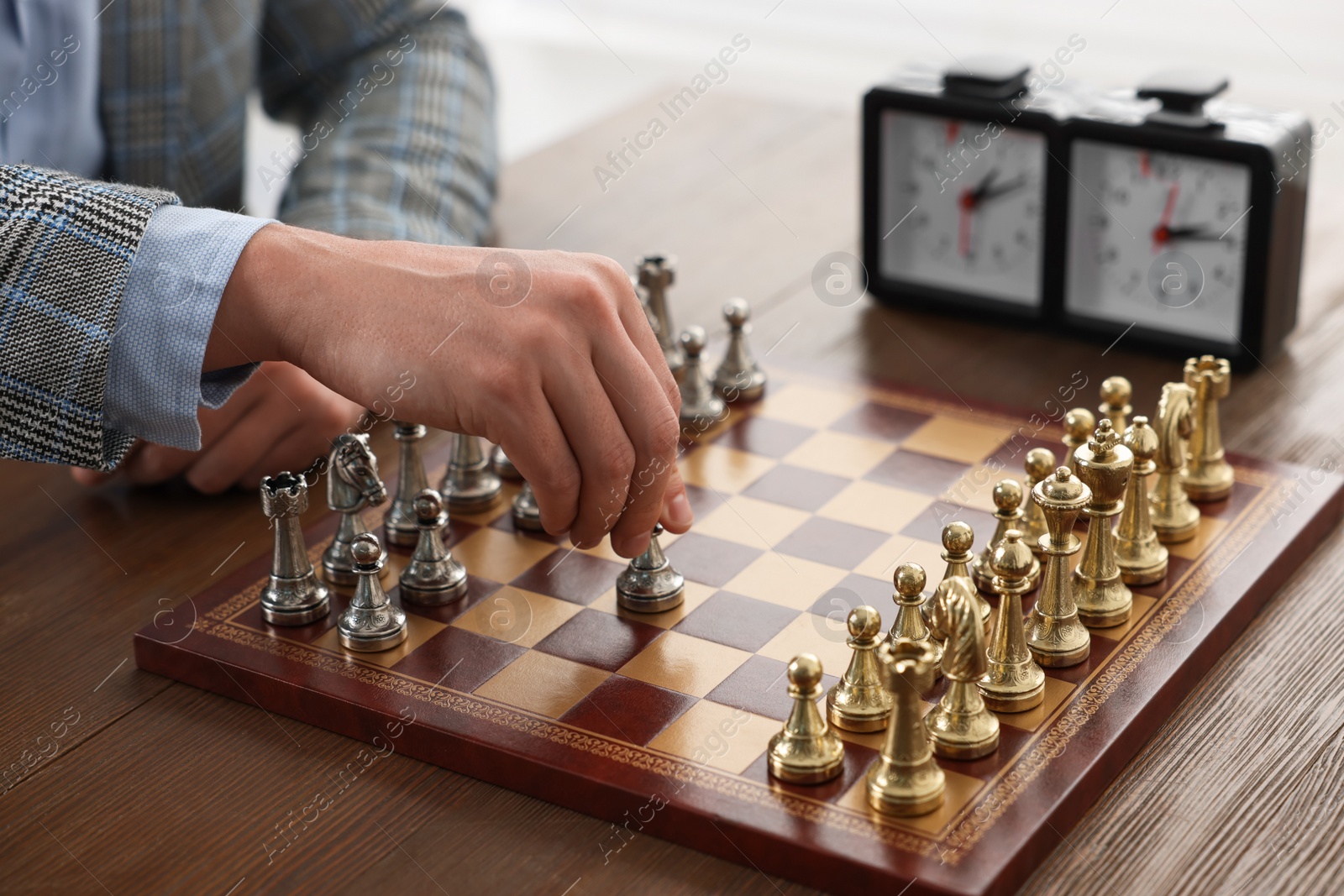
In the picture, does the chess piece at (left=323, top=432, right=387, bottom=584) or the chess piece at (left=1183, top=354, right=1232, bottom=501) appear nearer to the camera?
the chess piece at (left=323, top=432, right=387, bottom=584)

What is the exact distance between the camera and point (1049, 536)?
1.25 meters

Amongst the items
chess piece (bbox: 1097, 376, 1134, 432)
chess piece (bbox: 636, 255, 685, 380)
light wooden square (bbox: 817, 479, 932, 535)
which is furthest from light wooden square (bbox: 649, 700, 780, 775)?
chess piece (bbox: 636, 255, 685, 380)

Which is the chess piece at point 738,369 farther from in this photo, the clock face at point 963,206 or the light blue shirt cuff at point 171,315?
the light blue shirt cuff at point 171,315

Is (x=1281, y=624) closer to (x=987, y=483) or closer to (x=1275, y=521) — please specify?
(x=1275, y=521)

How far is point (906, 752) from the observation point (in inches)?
41.0

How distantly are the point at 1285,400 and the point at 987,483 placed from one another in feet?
1.54

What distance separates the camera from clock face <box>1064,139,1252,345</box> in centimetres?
178

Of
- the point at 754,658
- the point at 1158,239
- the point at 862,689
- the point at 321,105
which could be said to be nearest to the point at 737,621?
the point at 754,658

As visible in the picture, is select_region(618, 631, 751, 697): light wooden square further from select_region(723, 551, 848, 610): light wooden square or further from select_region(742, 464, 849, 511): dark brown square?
select_region(742, 464, 849, 511): dark brown square

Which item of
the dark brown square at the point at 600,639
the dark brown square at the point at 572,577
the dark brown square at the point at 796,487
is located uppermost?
the dark brown square at the point at 600,639

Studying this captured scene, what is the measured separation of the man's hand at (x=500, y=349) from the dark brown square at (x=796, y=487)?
0.26 meters

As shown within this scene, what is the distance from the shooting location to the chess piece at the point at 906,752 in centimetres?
103

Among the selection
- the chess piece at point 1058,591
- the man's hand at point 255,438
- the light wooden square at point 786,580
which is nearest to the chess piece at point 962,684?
the chess piece at point 1058,591

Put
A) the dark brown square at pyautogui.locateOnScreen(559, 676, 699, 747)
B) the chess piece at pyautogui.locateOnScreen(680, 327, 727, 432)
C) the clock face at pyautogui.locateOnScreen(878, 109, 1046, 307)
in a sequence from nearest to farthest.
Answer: the dark brown square at pyautogui.locateOnScreen(559, 676, 699, 747)
the chess piece at pyautogui.locateOnScreen(680, 327, 727, 432)
the clock face at pyautogui.locateOnScreen(878, 109, 1046, 307)
